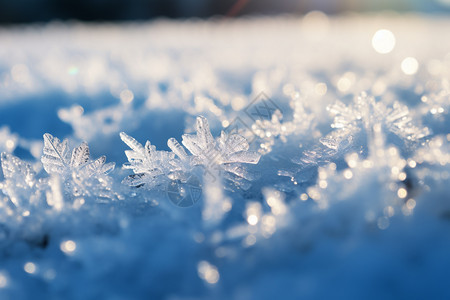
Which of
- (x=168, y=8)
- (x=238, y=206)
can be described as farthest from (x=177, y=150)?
(x=168, y=8)

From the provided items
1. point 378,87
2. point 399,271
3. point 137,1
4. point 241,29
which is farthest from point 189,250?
point 137,1

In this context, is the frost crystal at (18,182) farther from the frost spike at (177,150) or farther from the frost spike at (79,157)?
the frost spike at (177,150)

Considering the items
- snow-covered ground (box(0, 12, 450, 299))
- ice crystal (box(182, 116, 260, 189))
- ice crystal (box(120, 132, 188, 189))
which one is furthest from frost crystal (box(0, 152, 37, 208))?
ice crystal (box(182, 116, 260, 189))

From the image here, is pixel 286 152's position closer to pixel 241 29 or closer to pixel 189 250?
pixel 189 250

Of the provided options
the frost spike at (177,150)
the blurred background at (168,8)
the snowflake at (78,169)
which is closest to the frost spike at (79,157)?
the snowflake at (78,169)

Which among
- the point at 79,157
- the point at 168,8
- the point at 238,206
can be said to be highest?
the point at 168,8

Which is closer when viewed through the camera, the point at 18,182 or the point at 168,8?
the point at 18,182

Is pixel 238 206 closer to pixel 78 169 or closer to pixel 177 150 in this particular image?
pixel 177 150
